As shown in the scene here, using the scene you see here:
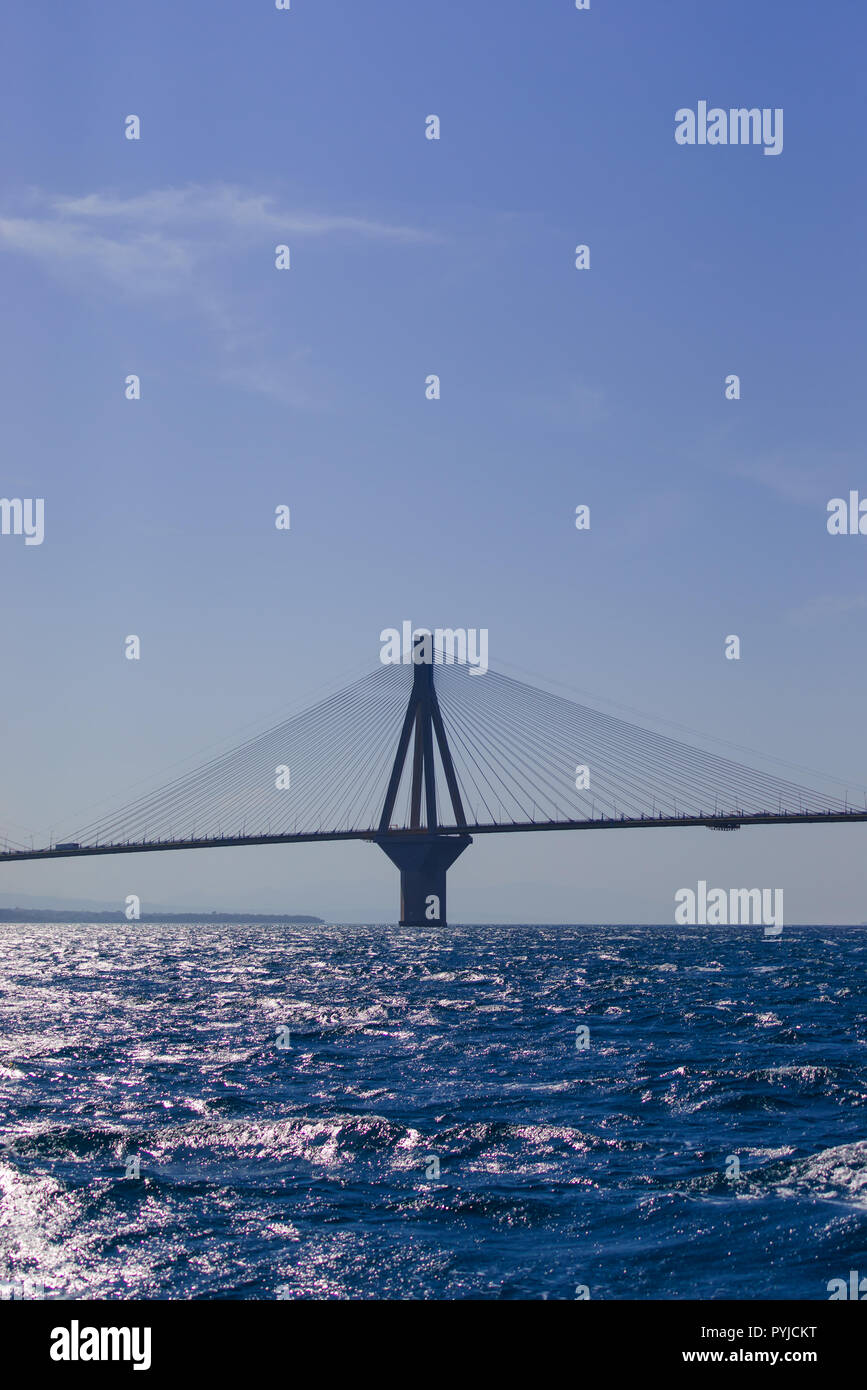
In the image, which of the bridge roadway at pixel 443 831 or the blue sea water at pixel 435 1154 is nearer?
the blue sea water at pixel 435 1154

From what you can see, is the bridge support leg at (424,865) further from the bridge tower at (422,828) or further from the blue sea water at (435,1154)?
the blue sea water at (435,1154)

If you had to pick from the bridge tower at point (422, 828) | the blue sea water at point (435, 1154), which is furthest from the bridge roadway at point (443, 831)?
the blue sea water at point (435, 1154)

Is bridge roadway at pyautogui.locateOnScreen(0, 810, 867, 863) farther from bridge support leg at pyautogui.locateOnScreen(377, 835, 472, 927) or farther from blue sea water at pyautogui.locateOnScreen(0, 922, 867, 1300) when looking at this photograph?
blue sea water at pyautogui.locateOnScreen(0, 922, 867, 1300)

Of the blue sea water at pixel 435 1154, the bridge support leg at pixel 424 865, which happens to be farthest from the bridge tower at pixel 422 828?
the blue sea water at pixel 435 1154

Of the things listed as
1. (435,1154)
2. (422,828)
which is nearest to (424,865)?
(422,828)
